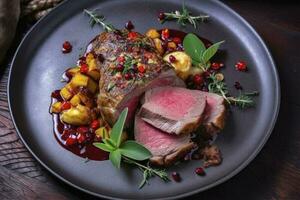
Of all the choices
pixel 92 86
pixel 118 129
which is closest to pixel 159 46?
pixel 92 86

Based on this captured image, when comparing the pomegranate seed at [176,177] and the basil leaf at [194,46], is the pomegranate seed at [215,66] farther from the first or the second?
the pomegranate seed at [176,177]

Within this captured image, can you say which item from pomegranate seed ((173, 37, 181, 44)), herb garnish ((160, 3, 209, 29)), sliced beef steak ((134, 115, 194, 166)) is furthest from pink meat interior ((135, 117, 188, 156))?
herb garnish ((160, 3, 209, 29))

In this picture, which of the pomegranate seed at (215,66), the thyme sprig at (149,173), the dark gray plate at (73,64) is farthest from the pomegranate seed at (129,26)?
the thyme sprig at (149,173)

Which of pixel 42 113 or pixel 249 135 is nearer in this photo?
pixel 249 135

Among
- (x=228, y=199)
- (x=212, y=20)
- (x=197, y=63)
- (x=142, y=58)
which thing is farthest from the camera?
(x=212, y=20)

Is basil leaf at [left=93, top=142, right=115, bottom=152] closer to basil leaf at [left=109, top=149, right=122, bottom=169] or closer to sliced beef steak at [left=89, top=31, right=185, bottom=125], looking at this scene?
basil leaf at [left=109, top=149, right=122, bottom=169]

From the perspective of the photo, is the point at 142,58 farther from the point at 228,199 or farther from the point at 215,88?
the point at 228,199

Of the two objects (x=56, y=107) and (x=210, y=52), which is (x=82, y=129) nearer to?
(x=56, y=107)

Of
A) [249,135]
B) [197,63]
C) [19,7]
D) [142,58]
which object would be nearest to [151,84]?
[142,58]
